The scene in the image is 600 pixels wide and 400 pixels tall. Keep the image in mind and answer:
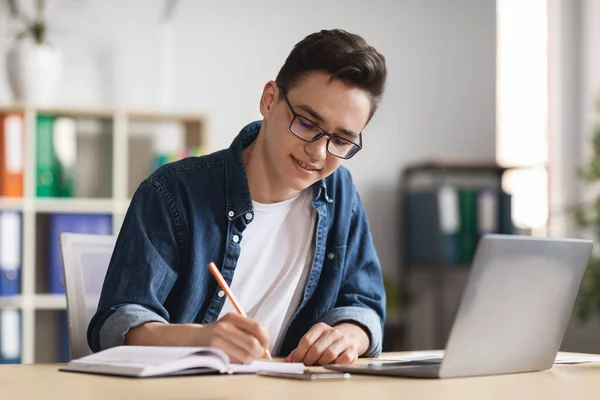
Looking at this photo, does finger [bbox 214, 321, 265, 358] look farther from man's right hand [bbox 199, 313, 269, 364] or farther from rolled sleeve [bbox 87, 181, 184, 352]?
rolled sleeve [bbox 87, 181, 184, 352]

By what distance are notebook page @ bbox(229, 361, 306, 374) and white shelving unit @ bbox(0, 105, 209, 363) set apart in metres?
2.68

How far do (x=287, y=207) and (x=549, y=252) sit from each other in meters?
0.64

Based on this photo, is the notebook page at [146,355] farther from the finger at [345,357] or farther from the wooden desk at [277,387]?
the finger at [345,357]

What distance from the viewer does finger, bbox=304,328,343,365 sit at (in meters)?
1.45

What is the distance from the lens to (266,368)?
131cm

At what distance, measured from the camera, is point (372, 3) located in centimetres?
469

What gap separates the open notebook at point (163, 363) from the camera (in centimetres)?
121

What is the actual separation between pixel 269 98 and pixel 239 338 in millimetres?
595

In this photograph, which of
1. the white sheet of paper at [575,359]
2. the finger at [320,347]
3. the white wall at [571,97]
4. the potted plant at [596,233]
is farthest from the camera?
the white wall at [571,97]

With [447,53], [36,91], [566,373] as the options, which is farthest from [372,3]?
[566,373]

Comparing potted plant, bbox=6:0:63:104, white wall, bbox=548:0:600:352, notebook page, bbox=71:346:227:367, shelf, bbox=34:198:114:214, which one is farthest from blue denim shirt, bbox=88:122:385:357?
white wall, bbox=548:0:600:352

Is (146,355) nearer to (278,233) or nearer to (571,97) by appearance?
(278,233)

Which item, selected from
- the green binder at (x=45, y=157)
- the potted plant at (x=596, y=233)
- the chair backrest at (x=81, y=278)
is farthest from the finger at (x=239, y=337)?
the green binder at (x=45, y=157)

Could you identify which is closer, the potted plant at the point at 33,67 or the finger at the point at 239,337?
the finger at the point at 239,337
